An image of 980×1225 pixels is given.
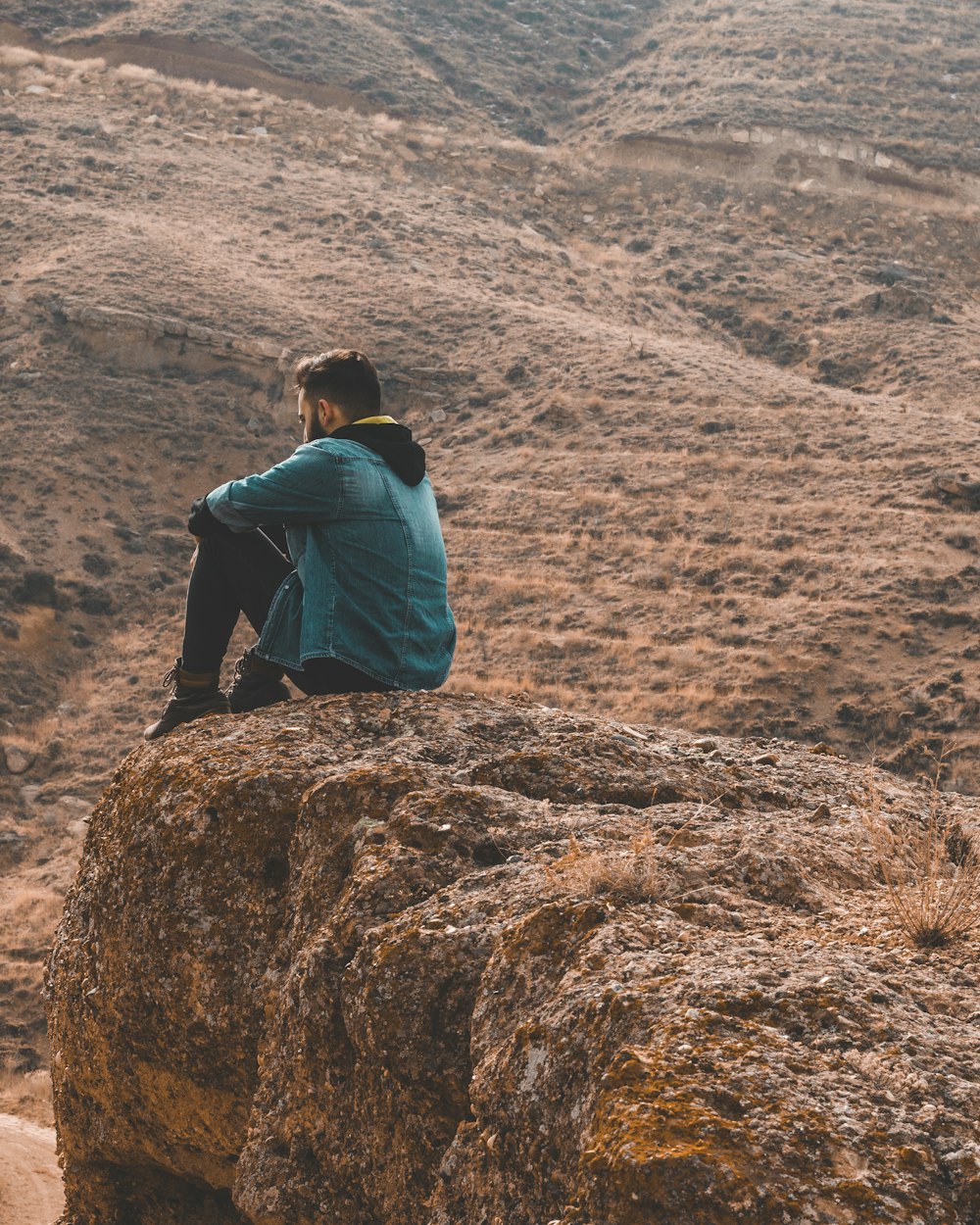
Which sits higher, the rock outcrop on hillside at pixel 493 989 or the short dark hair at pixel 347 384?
the short dark hair at pixel 347 384

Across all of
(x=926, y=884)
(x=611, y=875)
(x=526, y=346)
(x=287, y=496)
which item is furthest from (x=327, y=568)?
(x=526, y=346)

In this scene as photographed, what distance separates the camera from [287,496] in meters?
4.04

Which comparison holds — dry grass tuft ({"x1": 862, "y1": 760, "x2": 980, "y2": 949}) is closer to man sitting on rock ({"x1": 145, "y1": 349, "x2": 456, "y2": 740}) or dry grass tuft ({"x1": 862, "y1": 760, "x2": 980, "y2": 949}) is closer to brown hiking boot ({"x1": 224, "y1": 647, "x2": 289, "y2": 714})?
man sitting on rock ({"x1": 145, "y1": 349, "x2": 456, "y2": 740})

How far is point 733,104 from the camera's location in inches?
1506

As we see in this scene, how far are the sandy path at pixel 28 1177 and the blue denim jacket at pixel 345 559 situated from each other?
5.36 meters

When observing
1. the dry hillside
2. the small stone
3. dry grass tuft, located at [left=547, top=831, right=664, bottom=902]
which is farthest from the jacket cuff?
the small stone

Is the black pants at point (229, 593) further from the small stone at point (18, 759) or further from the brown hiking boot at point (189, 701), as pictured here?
the small stone at point (18, 759)

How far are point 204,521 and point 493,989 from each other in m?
2.12

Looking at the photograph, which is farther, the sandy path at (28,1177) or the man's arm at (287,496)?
the sandy path at (28,1177)

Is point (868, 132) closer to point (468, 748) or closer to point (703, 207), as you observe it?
point (703, 207)

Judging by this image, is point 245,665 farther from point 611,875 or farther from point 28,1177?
point 28,1177

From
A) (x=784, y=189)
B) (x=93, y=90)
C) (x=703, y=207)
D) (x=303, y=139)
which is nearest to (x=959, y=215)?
(x=784, y=189)

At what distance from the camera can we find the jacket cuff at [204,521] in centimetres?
418

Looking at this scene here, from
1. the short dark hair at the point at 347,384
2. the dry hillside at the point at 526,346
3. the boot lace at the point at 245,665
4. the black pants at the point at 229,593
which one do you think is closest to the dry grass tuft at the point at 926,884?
the black pants at the point at 229,593
